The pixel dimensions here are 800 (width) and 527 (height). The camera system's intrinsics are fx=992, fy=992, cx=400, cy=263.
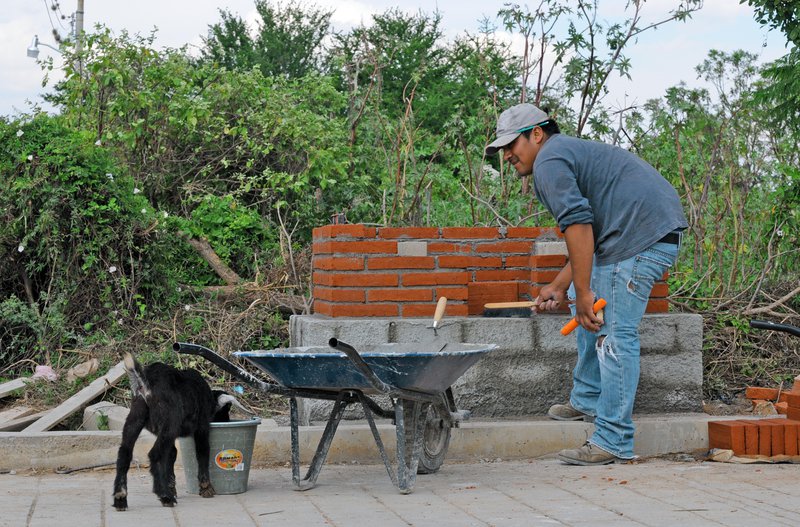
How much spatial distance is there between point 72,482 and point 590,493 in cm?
260

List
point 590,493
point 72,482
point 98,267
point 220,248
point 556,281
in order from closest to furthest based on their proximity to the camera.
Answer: point 590,493 → point 72,482 → point 556,281 → point 98,267 → point 220,248

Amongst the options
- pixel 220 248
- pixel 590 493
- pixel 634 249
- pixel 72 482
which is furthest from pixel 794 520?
pixel 220 248

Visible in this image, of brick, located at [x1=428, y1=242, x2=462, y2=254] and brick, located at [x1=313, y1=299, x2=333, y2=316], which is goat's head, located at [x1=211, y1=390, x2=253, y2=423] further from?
brick, located at [x1=428, y1=242, x2=462, y2=254]

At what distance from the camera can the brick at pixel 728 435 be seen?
5453 millimetres

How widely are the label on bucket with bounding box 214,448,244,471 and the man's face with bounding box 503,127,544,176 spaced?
2094mm

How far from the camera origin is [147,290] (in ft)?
25.8

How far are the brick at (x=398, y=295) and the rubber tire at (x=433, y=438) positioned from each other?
37.0 inches

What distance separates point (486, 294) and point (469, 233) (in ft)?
1.30

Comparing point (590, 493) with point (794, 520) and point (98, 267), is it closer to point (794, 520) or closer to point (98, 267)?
point (794, 520)

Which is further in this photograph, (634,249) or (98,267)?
(98,267)

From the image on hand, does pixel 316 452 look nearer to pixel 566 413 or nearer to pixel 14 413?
pixel 566 413

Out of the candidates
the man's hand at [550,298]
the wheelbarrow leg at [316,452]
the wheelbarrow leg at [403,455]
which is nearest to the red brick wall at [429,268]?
the man's hand at [550,298]

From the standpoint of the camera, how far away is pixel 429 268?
6062mm

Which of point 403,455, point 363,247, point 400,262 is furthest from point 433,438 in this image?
point 363,247
